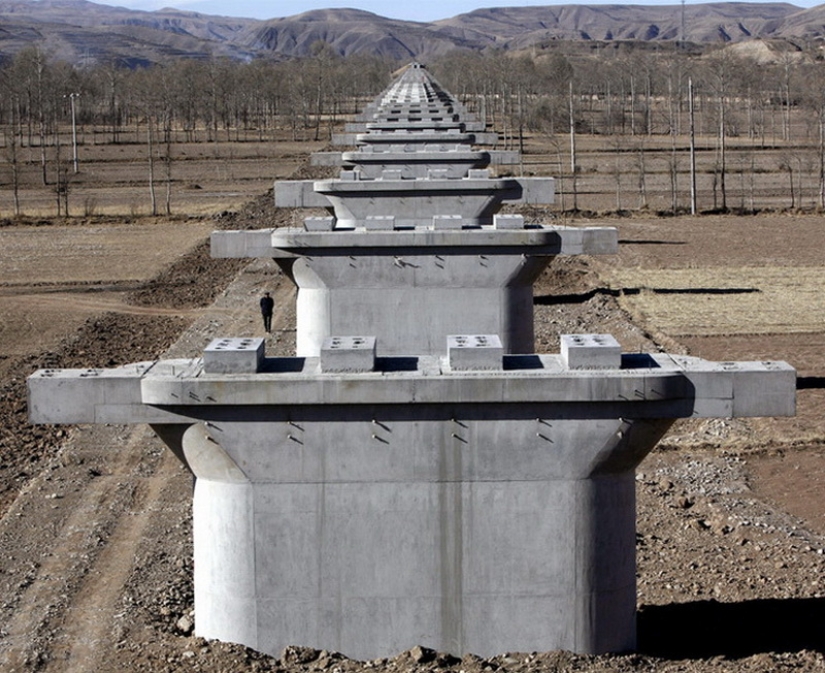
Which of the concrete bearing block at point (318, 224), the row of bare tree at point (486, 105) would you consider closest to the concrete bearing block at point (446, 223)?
the concrete bearing block at point (318, 224)

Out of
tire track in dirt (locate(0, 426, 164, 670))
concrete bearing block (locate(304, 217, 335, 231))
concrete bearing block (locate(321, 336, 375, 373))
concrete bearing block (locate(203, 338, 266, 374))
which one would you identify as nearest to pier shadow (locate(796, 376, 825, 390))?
concrete bearing block (locate(304, 217, 335, 231))

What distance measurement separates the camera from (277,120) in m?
156

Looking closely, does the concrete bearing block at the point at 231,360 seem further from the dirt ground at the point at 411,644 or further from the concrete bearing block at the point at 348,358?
the dirt ground at the point at 411,644

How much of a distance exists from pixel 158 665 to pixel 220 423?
2377 millimetres

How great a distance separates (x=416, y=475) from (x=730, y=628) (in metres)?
4.03

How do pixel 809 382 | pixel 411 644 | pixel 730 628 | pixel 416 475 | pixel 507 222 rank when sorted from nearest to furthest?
1. pixel 416 475
2. pixel 411 644
3. pixel 730 628
4. pixel 507 222
5. pixel 809 382

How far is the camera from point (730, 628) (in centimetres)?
1742

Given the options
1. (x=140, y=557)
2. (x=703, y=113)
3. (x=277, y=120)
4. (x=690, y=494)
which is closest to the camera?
(x=140, y=557)

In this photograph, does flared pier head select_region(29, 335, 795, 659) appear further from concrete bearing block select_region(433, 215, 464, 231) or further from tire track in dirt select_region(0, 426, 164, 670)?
concrete bearing block select_region(433, 215, 464, 231)

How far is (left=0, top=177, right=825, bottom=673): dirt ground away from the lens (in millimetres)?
16578

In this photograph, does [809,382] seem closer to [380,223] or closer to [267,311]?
[380,223]

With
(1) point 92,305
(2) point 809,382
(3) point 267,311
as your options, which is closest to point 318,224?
(3) point 267,311

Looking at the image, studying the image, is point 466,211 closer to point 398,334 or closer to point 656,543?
point 398,334

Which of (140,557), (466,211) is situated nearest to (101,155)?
(466,211)
